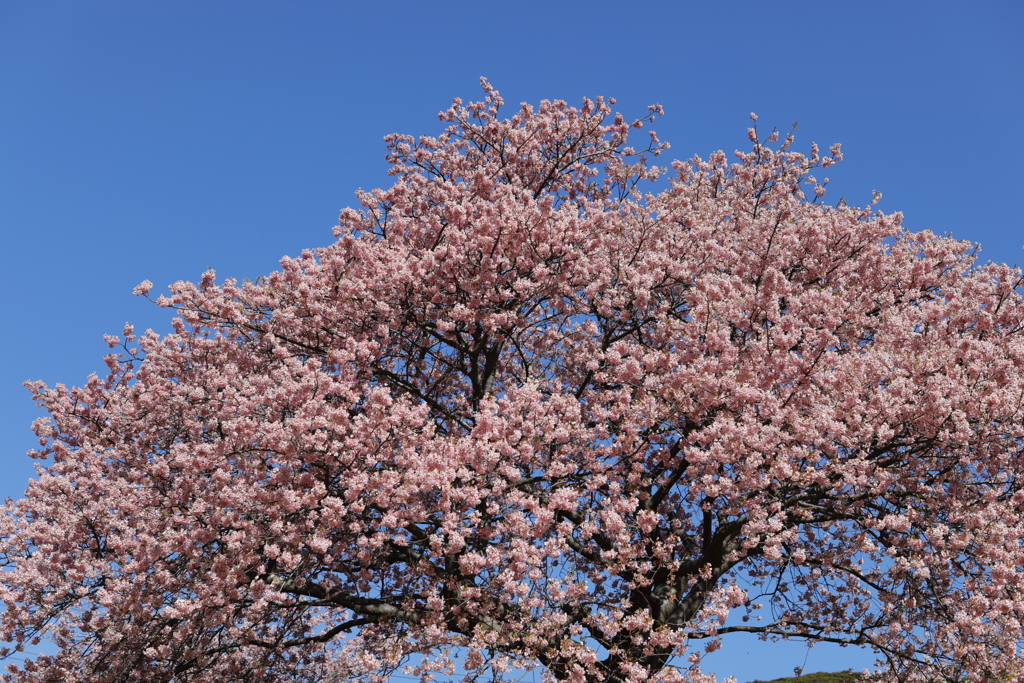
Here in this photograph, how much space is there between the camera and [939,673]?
12.1 m

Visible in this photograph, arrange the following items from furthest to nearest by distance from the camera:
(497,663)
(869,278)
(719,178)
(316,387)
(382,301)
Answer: (719,178)
(869,278)
(382,301)
(316,387)
(497,663)

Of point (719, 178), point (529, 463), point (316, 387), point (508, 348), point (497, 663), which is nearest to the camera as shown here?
point (497, 663)

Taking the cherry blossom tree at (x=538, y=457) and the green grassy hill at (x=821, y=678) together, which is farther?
the green grassy hill at (x=821, y=678)

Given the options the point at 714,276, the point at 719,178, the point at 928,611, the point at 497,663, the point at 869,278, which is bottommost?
the point at 497,663

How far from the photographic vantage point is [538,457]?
1280 centimetres

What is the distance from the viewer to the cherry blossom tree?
37.3 ft

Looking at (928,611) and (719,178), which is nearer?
(928,611)

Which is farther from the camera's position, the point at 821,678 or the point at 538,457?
the point at 821,678

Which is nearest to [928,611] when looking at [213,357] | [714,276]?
[714,276]

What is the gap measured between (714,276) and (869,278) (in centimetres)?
417

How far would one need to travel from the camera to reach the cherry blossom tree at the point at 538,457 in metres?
11.4

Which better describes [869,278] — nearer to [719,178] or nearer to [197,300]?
[719,178]

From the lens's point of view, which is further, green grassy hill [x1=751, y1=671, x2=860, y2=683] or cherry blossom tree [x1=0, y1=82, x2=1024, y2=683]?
green grassy hill [x1=751, y1=671, x2=860, y2=683]

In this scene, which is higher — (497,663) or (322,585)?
(322,585)
